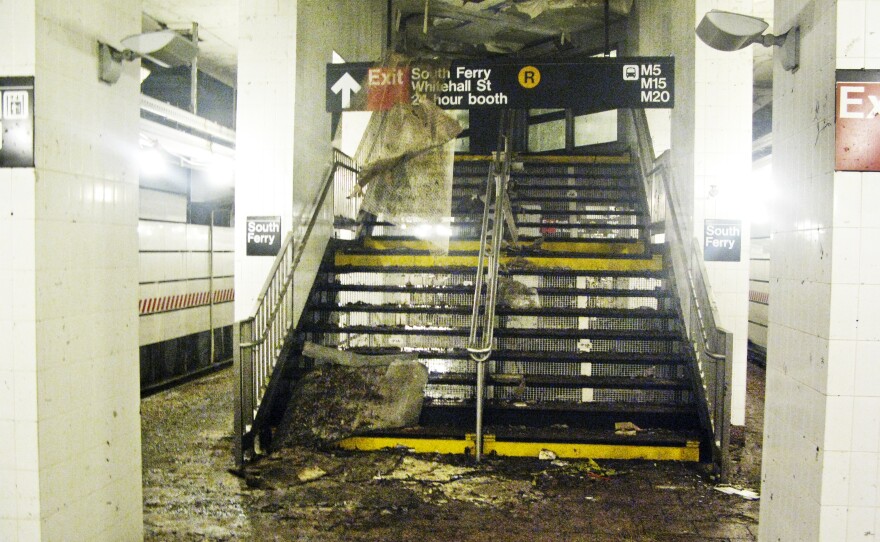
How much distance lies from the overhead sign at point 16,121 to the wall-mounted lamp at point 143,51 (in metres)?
0.50

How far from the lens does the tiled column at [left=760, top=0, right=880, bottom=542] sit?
2.57 meters

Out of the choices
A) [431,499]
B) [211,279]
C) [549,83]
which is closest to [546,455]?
[431,499]

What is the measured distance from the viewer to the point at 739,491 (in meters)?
4.60

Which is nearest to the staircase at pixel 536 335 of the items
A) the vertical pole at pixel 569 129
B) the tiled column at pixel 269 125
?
the tiled column at pixel 269 125

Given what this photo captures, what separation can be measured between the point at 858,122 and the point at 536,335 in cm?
407

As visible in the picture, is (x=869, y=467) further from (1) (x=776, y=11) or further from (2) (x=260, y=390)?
(2) (x=260, y=390)

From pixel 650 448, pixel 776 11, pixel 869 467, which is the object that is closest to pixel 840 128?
pixel 776 11

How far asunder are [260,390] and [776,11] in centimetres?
509

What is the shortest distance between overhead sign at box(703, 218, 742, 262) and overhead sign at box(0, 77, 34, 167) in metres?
6.27

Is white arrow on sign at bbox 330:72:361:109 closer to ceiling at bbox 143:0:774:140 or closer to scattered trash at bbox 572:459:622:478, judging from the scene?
ceiling at bbox 143:0:774:140

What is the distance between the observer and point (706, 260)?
646 centimetres

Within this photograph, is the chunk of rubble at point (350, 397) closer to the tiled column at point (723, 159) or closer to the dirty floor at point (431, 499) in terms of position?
the dirty floor at point (431, 499)

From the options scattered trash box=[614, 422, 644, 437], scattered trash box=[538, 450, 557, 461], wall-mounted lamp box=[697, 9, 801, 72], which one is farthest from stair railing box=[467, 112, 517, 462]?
wall-mounted lamp box=[697, 9, 801, 72]

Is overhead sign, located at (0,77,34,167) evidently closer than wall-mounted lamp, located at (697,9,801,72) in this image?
Yes
